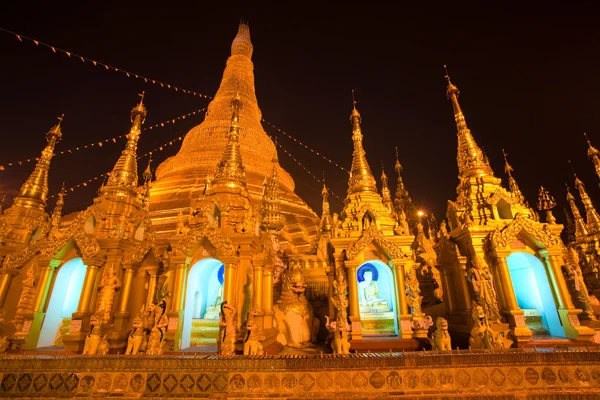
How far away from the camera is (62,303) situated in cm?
1068

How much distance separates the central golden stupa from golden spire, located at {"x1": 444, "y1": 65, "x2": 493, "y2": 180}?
11.1 m

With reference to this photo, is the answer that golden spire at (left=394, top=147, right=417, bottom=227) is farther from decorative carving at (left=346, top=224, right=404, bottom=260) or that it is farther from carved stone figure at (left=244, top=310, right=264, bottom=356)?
carved stone figure at (left=244, top=310, right=264, bottom=356)

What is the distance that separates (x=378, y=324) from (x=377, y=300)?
86 cm

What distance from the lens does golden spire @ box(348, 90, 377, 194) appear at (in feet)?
41.4

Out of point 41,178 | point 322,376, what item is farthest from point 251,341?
point 41,178

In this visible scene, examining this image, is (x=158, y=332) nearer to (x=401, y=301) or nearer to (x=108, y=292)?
(x=108, y=292)

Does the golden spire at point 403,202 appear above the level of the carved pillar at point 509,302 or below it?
above

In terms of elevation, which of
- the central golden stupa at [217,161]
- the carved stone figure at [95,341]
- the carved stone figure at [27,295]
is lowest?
the carved stone figure at [95,341]

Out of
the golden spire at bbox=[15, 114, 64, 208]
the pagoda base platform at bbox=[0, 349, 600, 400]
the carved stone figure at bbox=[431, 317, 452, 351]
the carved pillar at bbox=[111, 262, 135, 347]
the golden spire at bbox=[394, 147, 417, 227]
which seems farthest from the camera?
the golden spire at bbox=[394, 147, 417, 227]

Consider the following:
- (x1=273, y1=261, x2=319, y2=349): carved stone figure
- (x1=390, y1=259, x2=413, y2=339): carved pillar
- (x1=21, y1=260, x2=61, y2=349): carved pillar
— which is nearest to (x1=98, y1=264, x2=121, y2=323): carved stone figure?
(x1=21, y1=260, x2=61, y2=349): carved pillar

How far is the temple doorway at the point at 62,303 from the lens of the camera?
998 cm

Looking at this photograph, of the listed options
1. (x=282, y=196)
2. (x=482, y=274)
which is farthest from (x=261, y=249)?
(x=282, y=196)

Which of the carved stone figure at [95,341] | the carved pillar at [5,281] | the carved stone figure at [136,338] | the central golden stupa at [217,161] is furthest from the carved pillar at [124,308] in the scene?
the central golden stupa at [217,161]

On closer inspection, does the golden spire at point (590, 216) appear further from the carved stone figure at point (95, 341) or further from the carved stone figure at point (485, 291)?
the carved stone figure at point (95, 341)
